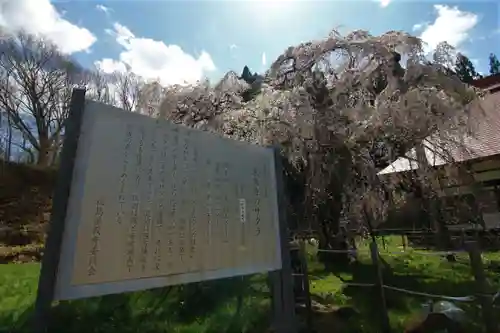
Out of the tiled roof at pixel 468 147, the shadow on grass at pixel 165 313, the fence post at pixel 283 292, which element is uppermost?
the tiled roof at pixel 468 147

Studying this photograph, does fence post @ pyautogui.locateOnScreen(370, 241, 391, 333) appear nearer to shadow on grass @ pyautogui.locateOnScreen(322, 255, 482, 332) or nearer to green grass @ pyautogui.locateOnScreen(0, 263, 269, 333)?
shadow on grass @ pyautogui.locateOnScreen(322, 255, 482, 332)

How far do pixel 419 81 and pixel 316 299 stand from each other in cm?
463

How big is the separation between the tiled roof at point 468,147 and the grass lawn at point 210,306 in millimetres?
2253

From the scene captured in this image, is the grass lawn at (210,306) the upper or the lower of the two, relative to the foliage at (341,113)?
lower

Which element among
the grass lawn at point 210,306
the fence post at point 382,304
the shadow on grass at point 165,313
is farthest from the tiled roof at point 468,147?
the shadow on grass at point 165,313

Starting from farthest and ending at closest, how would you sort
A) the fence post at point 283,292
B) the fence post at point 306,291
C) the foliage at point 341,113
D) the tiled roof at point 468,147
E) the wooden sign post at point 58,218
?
the tiled roof at point 468,147 < the foliage at point 341,113 < the fence post at point 306,291 < the fence post at point 283,292 < the wooden sign post at point 58,218

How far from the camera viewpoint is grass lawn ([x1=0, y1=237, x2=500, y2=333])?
13.7 feet

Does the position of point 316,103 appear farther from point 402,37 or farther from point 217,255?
point 217,255

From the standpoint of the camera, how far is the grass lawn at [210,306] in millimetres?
A: 4164

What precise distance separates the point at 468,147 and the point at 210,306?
6.81m

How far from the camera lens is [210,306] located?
15.8ft

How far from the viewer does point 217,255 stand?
8.80 feet

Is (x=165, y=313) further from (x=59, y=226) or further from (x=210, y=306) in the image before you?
(x=59, y=226)

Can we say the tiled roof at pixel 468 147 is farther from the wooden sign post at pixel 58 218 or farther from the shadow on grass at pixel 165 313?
the wooden sign post at pixel 58 218
